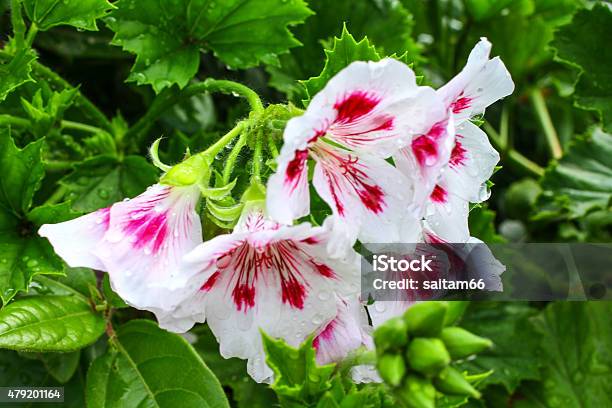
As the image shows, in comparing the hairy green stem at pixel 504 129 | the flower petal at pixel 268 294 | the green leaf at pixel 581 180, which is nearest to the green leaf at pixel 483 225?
the green leaf at pixel 581 180

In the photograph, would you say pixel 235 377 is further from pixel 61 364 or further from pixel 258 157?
pixel 258 157

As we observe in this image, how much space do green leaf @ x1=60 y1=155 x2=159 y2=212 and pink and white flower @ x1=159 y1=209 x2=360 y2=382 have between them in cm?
47

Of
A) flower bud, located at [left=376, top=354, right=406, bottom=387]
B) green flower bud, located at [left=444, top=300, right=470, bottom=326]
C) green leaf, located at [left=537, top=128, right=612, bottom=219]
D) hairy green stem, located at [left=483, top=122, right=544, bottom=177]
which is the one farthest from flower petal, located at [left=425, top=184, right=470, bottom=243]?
hairy green stem, located at [left=483, top=122, right=544, bottom=177]

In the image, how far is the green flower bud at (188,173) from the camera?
97 centimetres

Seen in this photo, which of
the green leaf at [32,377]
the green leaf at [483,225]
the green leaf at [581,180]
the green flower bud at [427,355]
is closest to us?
the green flower bud at [427,355]

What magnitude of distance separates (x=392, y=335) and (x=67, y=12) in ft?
2.52

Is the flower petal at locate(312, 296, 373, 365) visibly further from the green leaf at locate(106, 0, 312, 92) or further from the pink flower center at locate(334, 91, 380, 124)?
the green leaf at locate(106, 0, 312, 92)

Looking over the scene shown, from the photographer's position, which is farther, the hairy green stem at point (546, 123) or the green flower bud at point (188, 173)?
the hairy green stem at point (546, 123)

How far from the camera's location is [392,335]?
83 cm

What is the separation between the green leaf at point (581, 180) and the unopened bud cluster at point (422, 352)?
936 mm

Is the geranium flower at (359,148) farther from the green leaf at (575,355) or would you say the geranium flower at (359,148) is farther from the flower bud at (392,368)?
the green leaf at (575,355)

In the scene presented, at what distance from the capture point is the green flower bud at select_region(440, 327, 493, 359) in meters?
0.83

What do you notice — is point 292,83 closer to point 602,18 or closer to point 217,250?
point 602,18

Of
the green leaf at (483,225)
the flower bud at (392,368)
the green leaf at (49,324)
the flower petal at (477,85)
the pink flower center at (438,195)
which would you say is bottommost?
the green leaf at (49,324)
